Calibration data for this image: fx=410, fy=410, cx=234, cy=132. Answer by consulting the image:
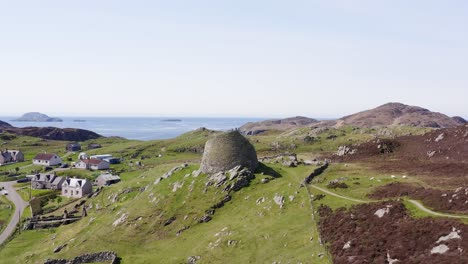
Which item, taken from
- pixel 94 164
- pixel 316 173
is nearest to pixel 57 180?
pixel 94 164

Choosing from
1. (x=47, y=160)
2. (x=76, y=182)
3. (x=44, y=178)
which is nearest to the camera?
(x=76, y=182)

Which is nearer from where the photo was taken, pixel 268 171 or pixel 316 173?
pixel 268 171

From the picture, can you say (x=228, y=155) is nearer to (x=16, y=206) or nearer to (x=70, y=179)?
(x=70, y=179)

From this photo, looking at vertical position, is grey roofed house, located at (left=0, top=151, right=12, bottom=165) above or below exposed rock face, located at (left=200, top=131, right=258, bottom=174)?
below

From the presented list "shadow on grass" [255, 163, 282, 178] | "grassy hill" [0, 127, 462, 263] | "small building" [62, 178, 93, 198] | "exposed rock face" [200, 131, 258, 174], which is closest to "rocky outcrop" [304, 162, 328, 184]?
"grassy hill" [0, 127, 462, 263]

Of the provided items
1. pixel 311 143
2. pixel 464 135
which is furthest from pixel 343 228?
pixel 311 143

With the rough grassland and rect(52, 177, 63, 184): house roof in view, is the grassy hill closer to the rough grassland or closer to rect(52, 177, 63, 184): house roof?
the rough grassland

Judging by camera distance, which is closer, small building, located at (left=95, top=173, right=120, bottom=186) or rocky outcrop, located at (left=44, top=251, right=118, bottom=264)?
rocky outcrop, located at (left=44, top=251, right=118, bottom=264)

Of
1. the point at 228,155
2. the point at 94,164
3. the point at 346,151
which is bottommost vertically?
the point at 94,164

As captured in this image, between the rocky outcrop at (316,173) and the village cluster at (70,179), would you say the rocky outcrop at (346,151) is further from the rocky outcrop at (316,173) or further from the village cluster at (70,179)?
the village cluster at (70,179)
